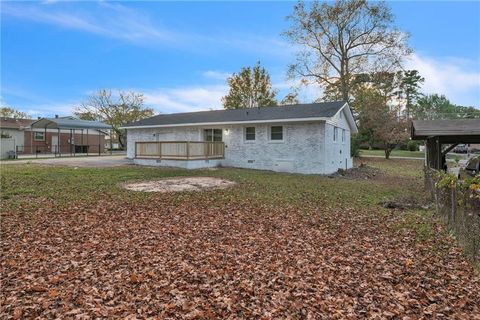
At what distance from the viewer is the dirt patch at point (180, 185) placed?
9812 mm

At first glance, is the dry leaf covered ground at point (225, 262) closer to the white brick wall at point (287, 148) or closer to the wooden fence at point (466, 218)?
the wooden fence at point (466, 218)

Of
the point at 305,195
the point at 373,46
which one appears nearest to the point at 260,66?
the point at 373,46

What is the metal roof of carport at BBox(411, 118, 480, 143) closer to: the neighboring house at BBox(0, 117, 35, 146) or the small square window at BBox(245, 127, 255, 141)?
the small square window at BBox(245, 127, 255, 141)

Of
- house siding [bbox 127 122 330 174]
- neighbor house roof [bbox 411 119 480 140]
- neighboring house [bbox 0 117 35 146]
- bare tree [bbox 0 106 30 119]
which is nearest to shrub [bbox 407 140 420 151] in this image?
house siding [bbox 127 122 330 174]

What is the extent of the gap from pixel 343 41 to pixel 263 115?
49.6 ft

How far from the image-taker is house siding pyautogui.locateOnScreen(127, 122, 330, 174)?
15391 mm

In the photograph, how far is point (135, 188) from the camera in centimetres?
978

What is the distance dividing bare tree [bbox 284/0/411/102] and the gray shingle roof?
11.2 m

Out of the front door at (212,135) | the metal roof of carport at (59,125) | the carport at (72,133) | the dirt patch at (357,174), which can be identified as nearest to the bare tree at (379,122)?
the dirt patch at (357,174)

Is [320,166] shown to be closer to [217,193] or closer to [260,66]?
[217,193]

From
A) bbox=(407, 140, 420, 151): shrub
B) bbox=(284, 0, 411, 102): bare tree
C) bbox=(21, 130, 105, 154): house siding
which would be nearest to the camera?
bbox=(284, 0, 411, 102): bare tree

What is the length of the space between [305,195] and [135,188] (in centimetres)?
549

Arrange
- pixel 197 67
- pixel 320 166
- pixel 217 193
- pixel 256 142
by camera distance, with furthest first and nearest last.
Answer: pixel 197 67 → pixel 256 142 → pixel 320 166 → pixel 217 193

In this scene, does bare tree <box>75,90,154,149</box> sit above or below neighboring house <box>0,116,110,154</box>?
above
